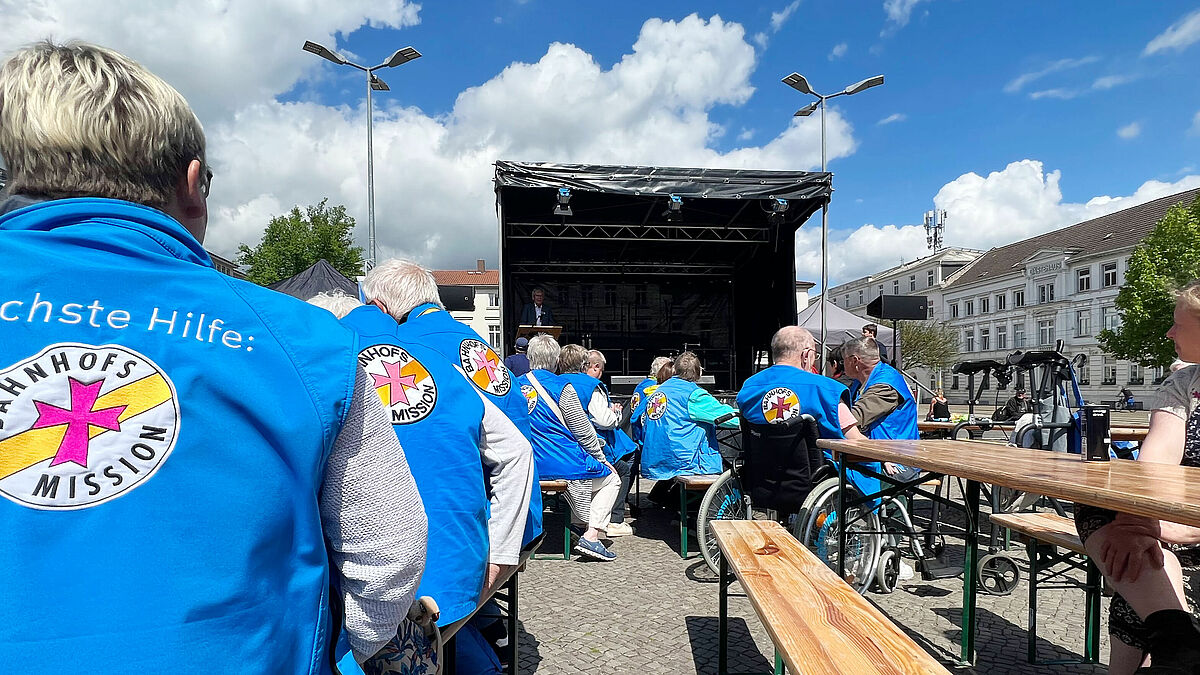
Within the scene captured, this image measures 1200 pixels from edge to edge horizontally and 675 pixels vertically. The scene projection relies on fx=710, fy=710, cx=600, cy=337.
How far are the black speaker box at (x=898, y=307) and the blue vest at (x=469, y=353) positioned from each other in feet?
34.4

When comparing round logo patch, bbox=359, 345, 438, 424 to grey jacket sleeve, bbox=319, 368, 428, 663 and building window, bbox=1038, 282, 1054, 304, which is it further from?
building window, bbox=1038, 282, 1054, 304

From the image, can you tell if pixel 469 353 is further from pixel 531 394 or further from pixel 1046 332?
pixel 1046 332

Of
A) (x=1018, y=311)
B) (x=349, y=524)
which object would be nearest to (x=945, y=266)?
(x=1018, y=311)

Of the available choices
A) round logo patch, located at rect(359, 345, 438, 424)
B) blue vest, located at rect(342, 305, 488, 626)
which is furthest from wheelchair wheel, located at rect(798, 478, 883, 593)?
round logo patch, located at rect(359, 345, 438, 424)

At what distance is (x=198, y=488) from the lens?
2.65 feet

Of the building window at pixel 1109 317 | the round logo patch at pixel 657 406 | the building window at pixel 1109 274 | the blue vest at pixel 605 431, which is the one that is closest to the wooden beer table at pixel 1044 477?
the round logo patch at pixel 657 406

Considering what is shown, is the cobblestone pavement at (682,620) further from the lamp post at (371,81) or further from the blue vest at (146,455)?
A: the lamp post at (371,81)

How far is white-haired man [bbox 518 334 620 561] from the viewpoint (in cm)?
489

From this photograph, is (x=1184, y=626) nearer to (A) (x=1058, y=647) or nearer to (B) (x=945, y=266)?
(A) (x=1058, y=647)

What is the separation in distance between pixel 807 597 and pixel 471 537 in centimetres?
113

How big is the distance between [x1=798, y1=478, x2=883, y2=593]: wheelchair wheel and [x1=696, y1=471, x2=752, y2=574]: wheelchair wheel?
0.62m

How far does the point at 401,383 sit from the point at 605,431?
4.28 metres

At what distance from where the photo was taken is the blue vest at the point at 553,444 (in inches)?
190

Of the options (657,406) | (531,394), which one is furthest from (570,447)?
(657,406)
